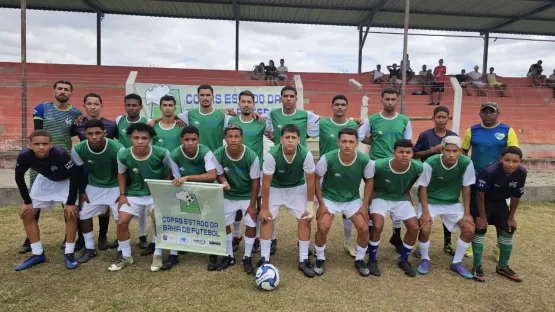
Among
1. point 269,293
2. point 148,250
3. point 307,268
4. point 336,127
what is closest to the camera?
point 269,293

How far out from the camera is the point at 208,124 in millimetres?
4816

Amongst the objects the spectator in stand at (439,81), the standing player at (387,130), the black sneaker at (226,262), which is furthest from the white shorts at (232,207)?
the spectator in stand at (439,81)

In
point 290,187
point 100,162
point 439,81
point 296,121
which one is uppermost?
point 439,81

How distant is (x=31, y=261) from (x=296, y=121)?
3429mm

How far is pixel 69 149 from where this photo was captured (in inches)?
189

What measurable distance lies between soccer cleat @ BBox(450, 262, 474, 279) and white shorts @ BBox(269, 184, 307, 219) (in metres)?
1.83

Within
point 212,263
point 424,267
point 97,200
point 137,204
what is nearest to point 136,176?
point 137,204

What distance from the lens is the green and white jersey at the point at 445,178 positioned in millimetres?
4078

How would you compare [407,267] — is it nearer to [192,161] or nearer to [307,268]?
[307,268]

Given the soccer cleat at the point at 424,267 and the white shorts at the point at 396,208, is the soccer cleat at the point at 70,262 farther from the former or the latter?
the soccer cleat at the point at 424,267

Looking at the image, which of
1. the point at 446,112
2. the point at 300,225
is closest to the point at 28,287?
the point at 300,225

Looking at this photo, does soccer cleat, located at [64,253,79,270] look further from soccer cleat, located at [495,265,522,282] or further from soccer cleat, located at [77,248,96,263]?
soccer cleat, located at [495,265,522,282]

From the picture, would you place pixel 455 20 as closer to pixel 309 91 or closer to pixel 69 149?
pixel 309 91

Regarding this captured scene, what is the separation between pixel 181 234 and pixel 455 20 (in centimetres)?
1648
